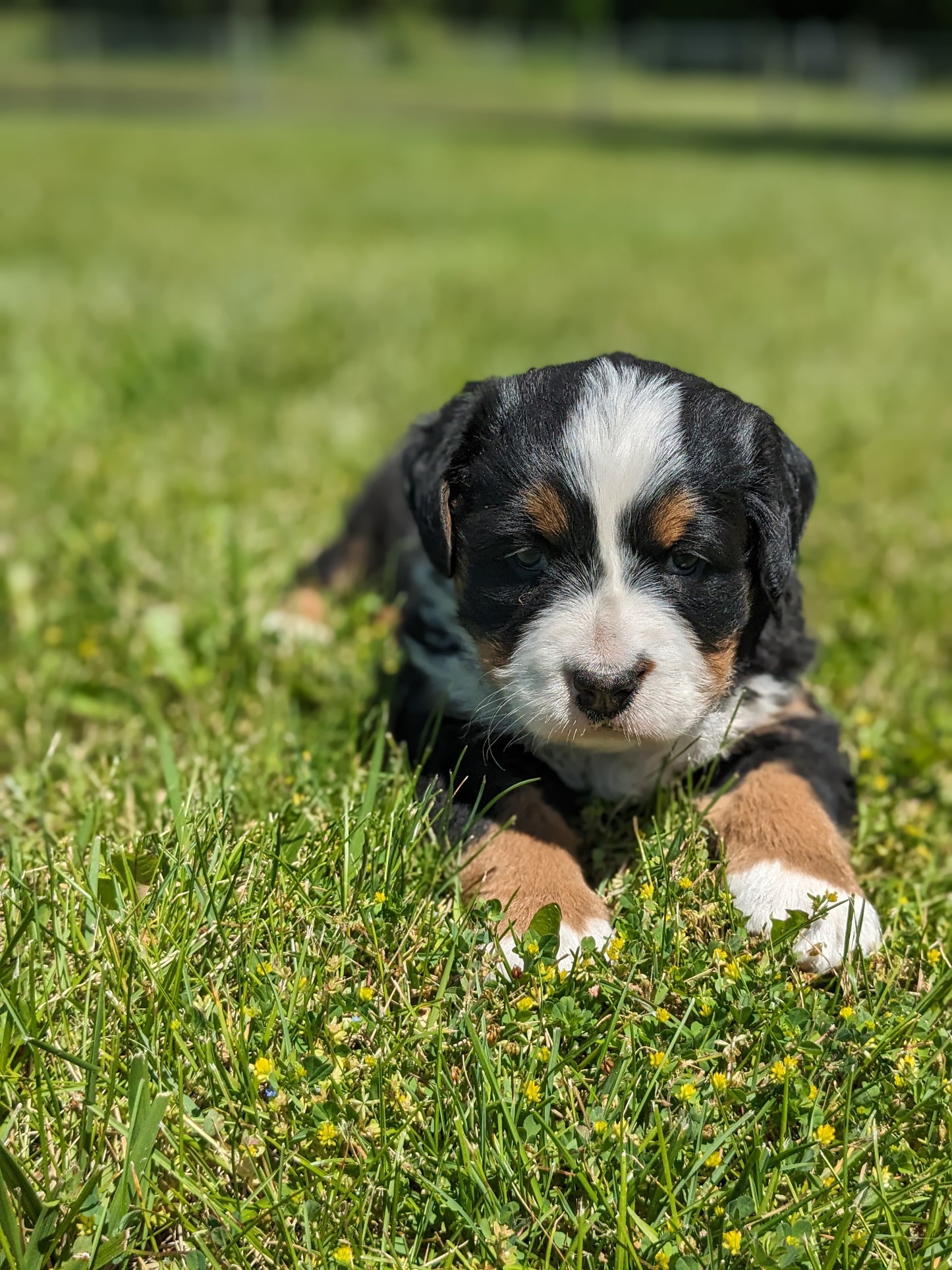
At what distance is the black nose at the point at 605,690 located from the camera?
2.66 metres

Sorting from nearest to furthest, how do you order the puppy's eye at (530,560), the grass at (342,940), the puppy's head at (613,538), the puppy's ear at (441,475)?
the grass at (342,940) < the puppy's head at (613,538) < the puppy's eye at (530,560) < the puppy's ear at (441,475)

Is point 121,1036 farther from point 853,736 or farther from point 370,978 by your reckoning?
point 853,736

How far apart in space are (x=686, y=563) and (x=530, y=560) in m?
0.36

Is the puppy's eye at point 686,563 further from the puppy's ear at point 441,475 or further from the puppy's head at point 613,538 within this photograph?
the puppy's ear at point 441,475

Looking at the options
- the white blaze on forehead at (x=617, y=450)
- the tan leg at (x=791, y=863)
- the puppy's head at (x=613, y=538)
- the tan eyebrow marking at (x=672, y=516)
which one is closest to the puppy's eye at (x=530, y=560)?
the puppy's head at (x=613, y=538)

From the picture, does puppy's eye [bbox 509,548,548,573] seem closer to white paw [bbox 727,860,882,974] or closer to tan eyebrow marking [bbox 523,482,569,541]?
tan eyebrow marking [bbox 523,482,569,541]

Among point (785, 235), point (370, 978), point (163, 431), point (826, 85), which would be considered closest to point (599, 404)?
point (370, 978)

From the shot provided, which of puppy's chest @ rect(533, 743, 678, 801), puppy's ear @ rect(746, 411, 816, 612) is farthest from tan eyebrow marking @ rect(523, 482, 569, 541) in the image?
puppy's chest @ rect(533, 743, 678, 801)

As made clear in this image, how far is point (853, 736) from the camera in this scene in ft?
12.8

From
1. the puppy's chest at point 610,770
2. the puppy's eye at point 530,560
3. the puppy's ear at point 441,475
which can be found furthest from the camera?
the puppy's chest at point 610,770

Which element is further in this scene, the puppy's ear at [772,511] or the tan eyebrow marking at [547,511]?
the puppy's ear at [772,511]

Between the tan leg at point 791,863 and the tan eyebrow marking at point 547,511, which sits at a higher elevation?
the tan eyebrow marking at point 547,511

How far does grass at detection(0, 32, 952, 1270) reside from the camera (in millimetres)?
2182

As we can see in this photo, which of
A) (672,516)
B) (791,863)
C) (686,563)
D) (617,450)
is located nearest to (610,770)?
(791,863)
